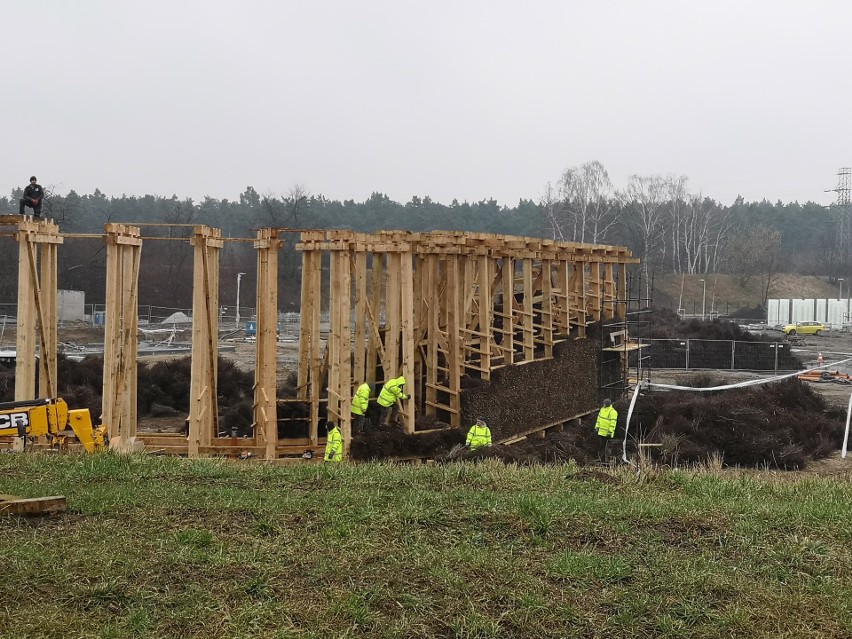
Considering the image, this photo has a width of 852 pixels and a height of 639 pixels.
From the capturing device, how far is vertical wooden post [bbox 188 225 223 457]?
13.7 meters

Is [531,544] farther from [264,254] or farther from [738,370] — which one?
[738,370]

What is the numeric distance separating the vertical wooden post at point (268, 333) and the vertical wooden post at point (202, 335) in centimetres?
79

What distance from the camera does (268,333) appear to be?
46.3 ft

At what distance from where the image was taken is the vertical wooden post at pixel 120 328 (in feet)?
42.6

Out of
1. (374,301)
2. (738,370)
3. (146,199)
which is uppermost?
(146,199)

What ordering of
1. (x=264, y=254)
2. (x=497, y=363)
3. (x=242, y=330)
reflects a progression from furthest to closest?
(x=242, y=330) < (x=497, y=363) < (x=264, y=254)

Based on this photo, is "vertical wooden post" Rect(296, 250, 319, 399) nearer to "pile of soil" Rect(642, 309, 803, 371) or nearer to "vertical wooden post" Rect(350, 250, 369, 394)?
"vertical wooden post" Rect(350, 250, 369, 394)

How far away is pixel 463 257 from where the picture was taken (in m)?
16.8

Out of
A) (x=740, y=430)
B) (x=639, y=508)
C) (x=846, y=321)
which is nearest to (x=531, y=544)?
(x=639, y=508)

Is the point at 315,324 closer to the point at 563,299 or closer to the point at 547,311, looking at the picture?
the point at 547,311

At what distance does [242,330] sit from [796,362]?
87.0 ft

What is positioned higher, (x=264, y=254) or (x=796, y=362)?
(x=264, y=254)

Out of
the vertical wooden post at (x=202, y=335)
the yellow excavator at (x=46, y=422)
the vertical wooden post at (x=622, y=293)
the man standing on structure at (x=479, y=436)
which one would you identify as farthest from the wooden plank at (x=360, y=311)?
the vertical wooden post at (x=622, y=293)

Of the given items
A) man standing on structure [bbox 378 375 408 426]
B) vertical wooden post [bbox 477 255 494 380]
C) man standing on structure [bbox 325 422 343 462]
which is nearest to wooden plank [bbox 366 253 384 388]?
man standing on structure [bbox 378 375 408 426]
